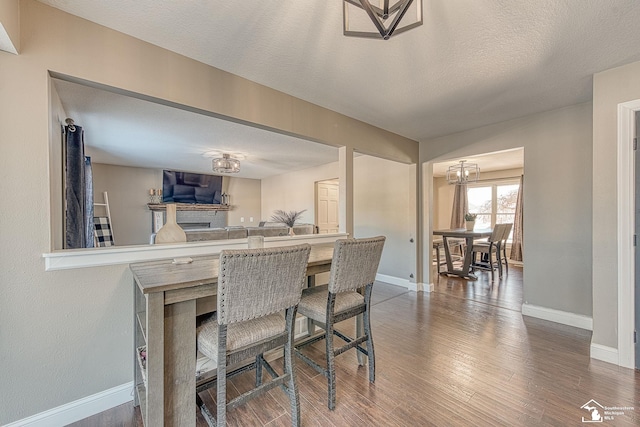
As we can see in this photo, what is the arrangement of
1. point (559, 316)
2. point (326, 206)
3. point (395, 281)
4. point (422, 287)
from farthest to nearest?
point (326, 206) → point (395, 281) → point (422, 287) → point (559, 316)

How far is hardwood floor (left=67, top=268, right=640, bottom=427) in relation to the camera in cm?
159

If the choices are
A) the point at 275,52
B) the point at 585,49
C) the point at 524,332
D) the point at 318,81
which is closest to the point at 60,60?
the point at 275,52

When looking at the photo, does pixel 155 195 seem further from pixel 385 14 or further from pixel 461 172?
pixel 461 172

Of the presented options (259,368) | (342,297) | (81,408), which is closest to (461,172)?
(342,297)

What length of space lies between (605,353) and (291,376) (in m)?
2.66

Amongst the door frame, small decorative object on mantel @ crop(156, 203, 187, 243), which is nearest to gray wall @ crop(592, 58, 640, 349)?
the door frame

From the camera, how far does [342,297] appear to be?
1.94 meters

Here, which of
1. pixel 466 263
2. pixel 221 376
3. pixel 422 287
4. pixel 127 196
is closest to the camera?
pixel 221 376

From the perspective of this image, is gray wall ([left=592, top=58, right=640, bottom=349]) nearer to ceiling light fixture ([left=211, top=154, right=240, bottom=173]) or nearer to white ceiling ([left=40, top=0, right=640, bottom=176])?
white ceiling ([left=40, top=0, right=640, bottom=176])

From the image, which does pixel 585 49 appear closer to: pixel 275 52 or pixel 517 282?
pixel 275 52

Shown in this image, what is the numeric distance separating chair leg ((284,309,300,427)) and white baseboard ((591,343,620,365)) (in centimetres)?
259

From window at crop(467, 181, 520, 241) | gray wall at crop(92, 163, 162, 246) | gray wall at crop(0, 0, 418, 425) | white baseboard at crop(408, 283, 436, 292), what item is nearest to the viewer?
gray wall at crop(0, 0, 418, 425)

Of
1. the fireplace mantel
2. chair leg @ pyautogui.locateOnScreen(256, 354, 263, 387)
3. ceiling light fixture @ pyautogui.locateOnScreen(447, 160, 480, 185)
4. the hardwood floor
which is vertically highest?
ceiling light fixture @ pyautogui.locateOnScreen(447, 160, 480, 185)
